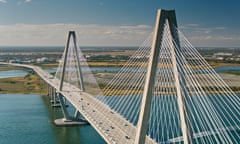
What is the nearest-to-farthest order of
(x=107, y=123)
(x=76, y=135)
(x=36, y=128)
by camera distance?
(x=107, y=123) → (x=76, y=135) → (x=36, y=128)

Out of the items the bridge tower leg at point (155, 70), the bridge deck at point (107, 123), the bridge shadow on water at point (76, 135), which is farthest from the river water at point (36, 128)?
the bridge tower leg at point (155, 70)

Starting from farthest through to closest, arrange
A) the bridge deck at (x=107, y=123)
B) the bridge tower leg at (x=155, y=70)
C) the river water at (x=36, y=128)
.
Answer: the river water at (x=36, y=128) < the bridge deck at (x=107, y=123) < the bridge tower leg at (x=155, y=70)

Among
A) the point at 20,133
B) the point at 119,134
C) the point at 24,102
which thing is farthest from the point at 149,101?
the point at 24,102

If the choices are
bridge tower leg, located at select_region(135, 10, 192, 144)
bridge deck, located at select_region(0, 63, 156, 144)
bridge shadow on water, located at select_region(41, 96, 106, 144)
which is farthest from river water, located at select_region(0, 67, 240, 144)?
bridge tower leg, located at select_region(135, 10, 192, 144)

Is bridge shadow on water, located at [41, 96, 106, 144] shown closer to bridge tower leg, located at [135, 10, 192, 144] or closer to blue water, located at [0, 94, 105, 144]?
blue water, located at [0, 94, 105, 144]

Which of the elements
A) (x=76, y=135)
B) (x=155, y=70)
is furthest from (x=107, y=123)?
(x=155, y=70)

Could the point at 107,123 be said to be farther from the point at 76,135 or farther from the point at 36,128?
the point at 36,128

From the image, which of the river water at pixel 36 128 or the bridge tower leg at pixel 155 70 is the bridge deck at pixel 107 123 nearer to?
the river water at pixel 36 128

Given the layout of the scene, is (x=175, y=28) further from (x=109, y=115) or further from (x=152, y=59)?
(x=109, y=115)
